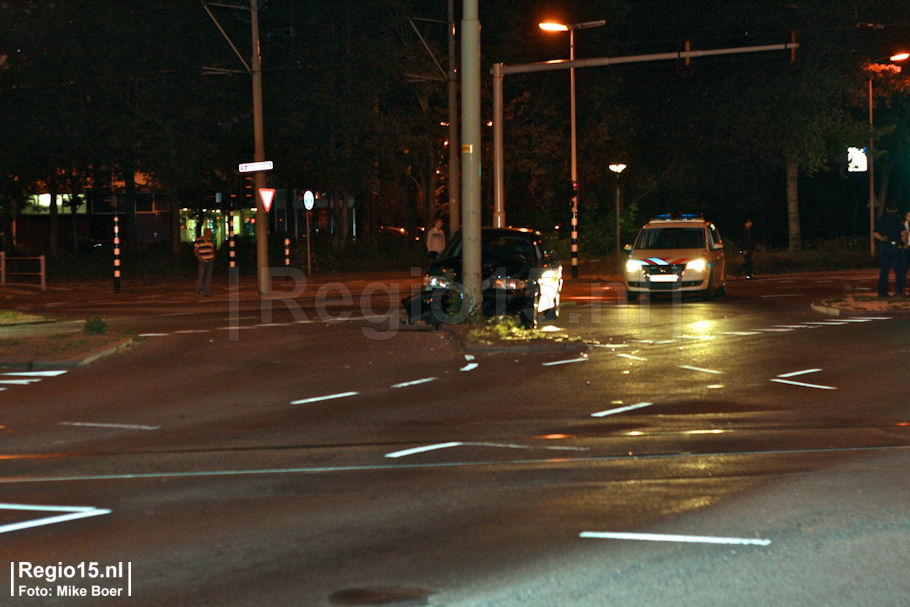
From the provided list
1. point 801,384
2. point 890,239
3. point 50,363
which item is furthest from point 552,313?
point 50,363

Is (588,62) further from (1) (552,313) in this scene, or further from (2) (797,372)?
(2) (797,372)

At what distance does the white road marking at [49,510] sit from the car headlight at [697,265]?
19.7 metres

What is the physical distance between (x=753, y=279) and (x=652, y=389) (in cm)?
2552

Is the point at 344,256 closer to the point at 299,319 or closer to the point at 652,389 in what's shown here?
the point at 299,319

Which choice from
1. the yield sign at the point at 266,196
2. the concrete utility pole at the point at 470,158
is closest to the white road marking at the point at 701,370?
the concrete utility pole at the point at 470,158

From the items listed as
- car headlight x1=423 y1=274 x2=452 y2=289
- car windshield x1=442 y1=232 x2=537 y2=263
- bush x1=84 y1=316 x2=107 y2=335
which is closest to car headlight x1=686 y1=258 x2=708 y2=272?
car windshield x1=442 y1=232 x2=537 y2=263

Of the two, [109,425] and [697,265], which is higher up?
[697,265]

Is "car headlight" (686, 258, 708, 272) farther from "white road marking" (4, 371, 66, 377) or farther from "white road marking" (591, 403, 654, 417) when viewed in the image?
"white road marking" (4, 371, 66, 377)

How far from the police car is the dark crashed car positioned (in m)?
4.83

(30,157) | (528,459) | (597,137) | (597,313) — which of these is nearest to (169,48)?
(30,157)

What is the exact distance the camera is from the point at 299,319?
21.8 meters

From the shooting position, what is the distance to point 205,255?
29.0 m

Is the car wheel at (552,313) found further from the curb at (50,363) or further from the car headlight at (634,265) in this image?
the curb at (50,363)

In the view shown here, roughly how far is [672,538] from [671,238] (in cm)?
2067
